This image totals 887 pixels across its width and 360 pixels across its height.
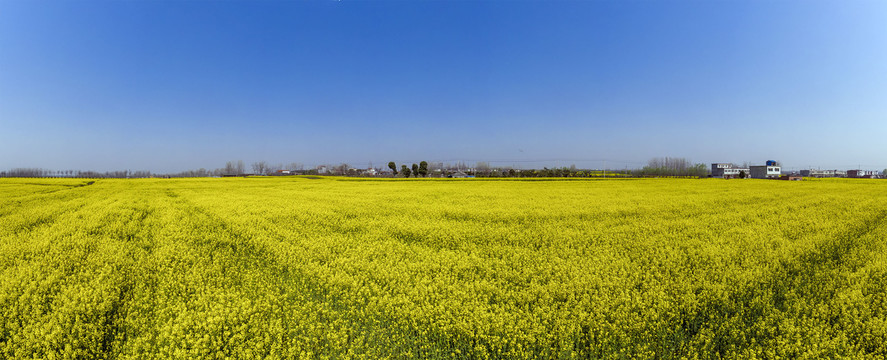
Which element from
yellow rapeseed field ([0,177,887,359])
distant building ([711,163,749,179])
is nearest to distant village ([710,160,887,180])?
distant building ([711,163,749,179])

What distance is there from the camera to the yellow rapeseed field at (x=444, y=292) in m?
4.77

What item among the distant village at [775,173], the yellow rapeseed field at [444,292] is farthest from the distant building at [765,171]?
the yellow rapeseed field at [444,292]

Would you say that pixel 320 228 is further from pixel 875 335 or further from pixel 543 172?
pixel 543 172

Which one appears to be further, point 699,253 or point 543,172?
point 543,172

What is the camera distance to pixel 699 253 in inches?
336

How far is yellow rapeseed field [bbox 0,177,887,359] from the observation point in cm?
477

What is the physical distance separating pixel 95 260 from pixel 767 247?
61.7 feet

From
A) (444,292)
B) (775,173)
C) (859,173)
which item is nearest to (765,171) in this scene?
(775,173)

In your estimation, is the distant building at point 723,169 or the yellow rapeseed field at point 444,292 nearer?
the yellow rapeseed field at point 444,292

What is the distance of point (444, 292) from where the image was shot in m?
6.23

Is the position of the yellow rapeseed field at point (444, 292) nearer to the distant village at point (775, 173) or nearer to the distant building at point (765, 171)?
the distant village at point (775, 173)

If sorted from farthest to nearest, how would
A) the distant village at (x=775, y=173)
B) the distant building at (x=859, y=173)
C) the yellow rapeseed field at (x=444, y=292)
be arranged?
the distant building at (x=859, y=173), the distant village at (x=775, y=173), the yellow rapeseed field at (x=444, y=292)

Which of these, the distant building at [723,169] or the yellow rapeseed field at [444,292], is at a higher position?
the distant building at [723,169]

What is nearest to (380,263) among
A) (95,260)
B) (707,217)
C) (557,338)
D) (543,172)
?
(557,338)
